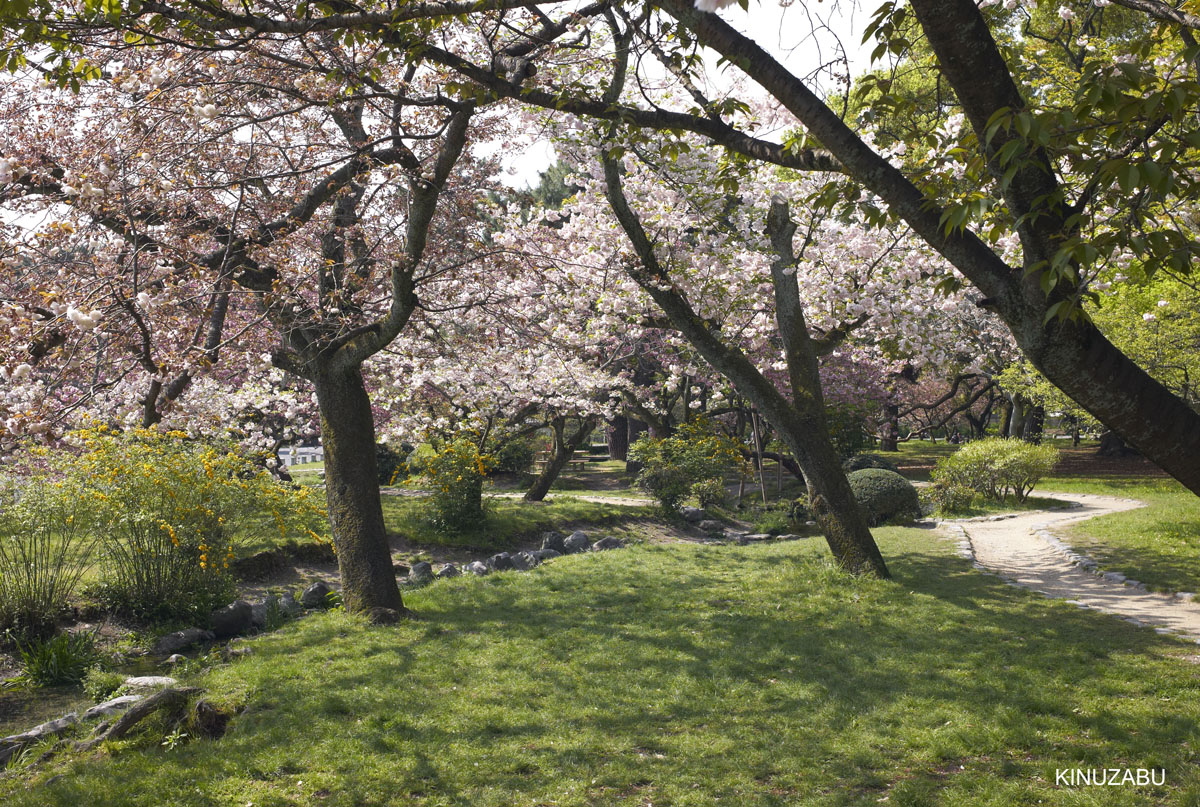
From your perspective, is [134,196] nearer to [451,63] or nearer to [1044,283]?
[451,63]

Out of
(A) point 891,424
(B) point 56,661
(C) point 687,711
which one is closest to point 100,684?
(B) point 56,661

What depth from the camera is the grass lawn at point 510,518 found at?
1407cm

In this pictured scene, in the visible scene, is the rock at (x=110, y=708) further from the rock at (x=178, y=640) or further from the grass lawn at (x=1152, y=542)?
the grass lawn at (x=1152, y=542)

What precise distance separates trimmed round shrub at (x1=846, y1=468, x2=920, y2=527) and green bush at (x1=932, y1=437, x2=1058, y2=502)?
1664mm

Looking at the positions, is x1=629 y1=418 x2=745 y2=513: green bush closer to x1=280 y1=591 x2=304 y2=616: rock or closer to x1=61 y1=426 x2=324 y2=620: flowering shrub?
x1=280 y1=591 x2=304 y2=616: rock

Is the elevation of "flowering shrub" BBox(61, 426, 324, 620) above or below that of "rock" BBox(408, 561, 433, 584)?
above

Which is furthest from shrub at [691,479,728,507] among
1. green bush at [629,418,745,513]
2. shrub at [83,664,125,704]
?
shrub at [83,664,125,704]

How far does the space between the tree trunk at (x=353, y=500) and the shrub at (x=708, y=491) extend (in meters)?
9.52

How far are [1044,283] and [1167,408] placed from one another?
1.14 metres

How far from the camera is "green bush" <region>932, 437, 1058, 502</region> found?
17.0 m

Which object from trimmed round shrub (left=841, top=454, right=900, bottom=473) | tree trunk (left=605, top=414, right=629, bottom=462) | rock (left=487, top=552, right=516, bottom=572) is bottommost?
rock (left=487, top=552, right=516, bottom=572)

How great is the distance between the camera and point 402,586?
10672mm

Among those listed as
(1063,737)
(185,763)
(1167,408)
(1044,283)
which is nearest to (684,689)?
(1063,737)

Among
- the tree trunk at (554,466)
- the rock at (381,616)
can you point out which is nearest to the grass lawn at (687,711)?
the rock at (381,616)
